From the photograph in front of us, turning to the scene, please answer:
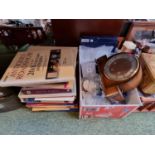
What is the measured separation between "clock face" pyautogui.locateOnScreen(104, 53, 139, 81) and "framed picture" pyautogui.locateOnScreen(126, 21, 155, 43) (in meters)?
0.30

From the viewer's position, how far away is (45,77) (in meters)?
0.68

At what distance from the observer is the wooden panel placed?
34.9 inches

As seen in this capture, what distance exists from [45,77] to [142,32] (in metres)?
0.73

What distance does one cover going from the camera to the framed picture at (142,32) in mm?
922

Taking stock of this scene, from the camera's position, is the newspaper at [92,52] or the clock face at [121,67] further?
the newspaper at [92,52]

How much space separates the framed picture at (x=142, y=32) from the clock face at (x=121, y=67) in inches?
11.6

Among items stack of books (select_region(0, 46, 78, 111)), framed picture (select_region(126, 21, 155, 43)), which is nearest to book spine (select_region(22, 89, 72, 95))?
stack of books (select_region(0, 46, 78, 111))

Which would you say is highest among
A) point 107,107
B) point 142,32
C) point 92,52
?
point 142,32

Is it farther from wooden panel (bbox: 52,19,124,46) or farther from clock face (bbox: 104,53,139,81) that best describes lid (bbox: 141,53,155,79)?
wooden panel (bbox: 52,19,124,46)

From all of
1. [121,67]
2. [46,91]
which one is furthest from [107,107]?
[46,91]

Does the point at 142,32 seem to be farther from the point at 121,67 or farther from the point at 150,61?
the point at 121,67

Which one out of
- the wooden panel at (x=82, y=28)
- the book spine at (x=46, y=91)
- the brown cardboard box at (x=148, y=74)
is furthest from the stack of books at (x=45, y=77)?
the brown cardboard box at (x=148, y=74)

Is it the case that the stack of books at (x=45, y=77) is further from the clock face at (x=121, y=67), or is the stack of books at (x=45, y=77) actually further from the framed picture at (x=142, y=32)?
the framed picture at (x=142, y=32)
